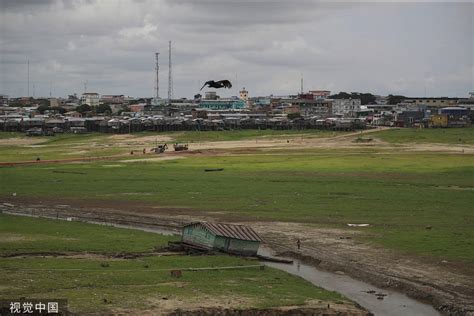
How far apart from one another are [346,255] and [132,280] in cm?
1257

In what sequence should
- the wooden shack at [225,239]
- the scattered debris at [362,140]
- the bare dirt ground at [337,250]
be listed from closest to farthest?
1. the bare dirt ground at [337,250]
2. the wooden shack at [225,239]
3. the scattered debris at [362,140]

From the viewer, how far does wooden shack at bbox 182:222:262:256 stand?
41.6m

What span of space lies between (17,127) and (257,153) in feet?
273

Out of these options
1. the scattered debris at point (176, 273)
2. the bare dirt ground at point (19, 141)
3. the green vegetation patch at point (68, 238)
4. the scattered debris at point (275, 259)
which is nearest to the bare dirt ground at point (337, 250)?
the scattered debris at point (275, 259)

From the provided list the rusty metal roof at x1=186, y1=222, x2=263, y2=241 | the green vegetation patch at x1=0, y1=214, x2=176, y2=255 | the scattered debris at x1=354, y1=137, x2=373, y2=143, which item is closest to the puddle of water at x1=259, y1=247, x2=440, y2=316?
the rusty metal roof at x1=186, y1=222, x2=263, y2=241

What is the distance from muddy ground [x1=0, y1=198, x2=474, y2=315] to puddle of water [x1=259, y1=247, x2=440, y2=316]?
1.57 feet

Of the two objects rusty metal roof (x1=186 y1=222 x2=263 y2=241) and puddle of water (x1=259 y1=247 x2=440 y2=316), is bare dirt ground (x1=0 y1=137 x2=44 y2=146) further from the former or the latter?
puddle of water (x1=259 y1=247 x2=440 y2=316)

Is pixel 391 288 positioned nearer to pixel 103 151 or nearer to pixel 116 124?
pixel 103 151

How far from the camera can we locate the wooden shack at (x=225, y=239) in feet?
136

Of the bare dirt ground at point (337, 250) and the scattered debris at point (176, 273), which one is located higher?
the scattered debris at point (176, 273)

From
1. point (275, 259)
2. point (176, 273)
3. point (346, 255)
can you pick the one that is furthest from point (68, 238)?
point (346, 255)

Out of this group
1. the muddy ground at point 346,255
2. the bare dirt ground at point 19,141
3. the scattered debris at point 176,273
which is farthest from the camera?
the bare dirt ground at point 19,141

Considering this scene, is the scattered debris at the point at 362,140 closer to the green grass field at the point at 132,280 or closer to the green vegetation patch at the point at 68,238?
the green vegetation patch at the point at 68,238

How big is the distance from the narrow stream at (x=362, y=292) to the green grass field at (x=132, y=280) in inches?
43.8
